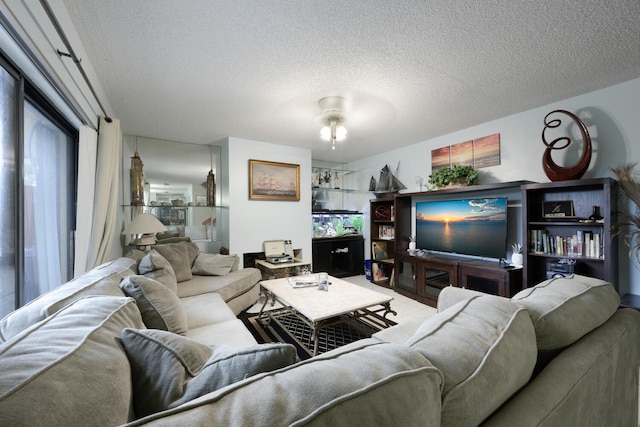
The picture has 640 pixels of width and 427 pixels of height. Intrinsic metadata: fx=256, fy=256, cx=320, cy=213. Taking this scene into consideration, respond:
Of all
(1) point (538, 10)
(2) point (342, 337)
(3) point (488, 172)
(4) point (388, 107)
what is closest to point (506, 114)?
(3) point (488, 172)

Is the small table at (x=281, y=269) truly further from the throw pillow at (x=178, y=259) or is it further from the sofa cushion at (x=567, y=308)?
the sofa cushion at (x=567, y=308)

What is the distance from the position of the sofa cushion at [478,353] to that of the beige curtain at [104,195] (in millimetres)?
2522

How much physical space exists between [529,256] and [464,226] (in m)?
0.78

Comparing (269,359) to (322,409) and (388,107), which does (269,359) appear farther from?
(388,107)

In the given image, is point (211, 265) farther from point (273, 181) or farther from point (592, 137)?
point (592, 137)

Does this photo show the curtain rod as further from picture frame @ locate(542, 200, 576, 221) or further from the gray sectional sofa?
picture frame @ locate(542, 200, 576, 221)

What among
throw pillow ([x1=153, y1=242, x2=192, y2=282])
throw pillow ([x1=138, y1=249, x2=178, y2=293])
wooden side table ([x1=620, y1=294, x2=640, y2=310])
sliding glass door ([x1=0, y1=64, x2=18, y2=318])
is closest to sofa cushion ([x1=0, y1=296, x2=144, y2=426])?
sliding glass door ([x1=0, y1=64, x2=18, y2=318])

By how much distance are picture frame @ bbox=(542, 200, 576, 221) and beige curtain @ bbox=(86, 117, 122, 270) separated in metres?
4.12

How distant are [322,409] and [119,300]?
3.35ft

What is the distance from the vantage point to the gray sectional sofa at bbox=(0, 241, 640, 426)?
455mm

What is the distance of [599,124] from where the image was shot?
2.37 meters

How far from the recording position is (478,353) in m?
0.66

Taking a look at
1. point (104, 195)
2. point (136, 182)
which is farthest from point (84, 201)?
point (136, 182)

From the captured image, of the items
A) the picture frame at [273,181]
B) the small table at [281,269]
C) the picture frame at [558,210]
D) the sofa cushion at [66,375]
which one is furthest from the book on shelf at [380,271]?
the sofa cushion at [66,375]
